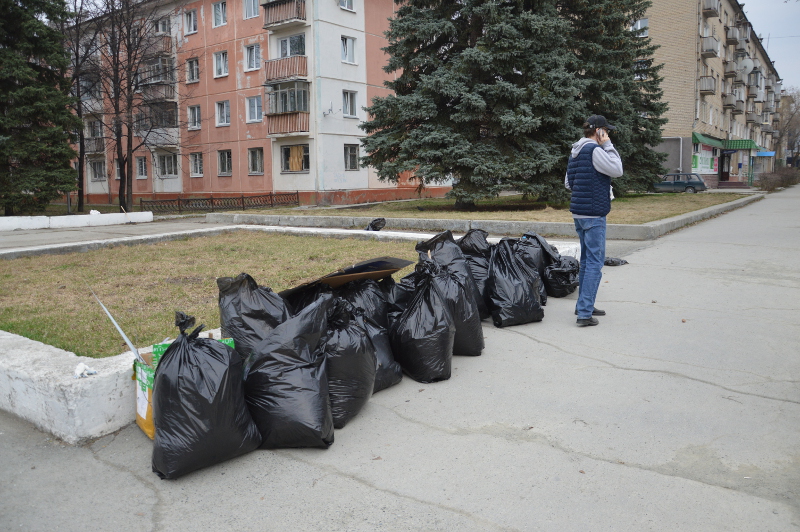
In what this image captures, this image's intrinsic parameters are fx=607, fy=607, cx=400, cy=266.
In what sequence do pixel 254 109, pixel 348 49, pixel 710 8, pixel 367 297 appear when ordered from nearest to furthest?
pixel 367 297 → pixel 348 49 → pixel 254 109 → pixel 710 8

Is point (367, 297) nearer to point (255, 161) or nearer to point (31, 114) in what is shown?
point (31, 114)

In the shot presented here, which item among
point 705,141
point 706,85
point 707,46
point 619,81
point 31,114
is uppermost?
point 707,46

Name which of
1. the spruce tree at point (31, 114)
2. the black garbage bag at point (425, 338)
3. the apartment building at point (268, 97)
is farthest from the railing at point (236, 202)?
the black garbage bag at point (425, 338)

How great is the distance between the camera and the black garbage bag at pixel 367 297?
4484mm

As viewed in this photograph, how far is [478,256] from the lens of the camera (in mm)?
6164

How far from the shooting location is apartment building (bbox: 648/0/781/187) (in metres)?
42.6

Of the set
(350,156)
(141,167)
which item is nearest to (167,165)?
(141,167)

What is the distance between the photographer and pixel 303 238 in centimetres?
1276

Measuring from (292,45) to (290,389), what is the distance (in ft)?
94.6

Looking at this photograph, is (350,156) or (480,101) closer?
(480,101)

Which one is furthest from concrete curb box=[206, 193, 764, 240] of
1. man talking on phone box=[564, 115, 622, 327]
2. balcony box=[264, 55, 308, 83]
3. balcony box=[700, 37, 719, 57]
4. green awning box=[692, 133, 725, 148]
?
balcony box=[700, 37, 719, 57]

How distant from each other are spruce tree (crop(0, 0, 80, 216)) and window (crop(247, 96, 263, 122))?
366 inches

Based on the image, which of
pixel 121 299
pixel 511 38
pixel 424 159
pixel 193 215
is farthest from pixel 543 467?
pixel 193 215

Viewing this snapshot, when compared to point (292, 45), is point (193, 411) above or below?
below
